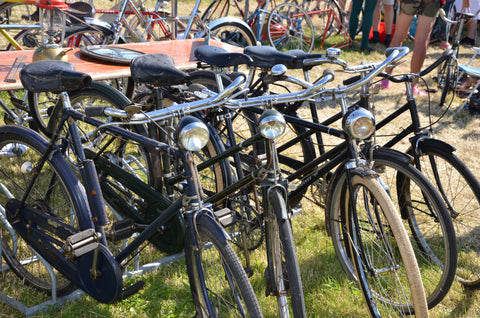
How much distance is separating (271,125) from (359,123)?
0.43m

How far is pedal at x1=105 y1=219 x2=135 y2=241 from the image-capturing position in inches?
94.3

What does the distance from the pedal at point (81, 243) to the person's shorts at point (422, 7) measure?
15.5 ft

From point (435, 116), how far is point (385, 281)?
365cm

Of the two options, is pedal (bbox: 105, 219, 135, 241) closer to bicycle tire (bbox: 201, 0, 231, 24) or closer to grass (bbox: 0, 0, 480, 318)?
grass (bbox: 0, 0, 480, 318)

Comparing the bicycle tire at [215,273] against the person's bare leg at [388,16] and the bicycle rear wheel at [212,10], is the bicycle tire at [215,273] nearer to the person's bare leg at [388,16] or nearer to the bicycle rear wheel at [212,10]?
the bicycle rear wheel at [212,10]

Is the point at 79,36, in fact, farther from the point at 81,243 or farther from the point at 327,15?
the point at 327,15

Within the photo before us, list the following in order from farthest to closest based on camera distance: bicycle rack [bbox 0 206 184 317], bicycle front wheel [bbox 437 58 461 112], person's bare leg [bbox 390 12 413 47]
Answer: person's bare leg [bbox 390 12 413 47], bicycle front wheel [bbox 437 58 461 112], bicycle rack [bbox 0 206 184 317]

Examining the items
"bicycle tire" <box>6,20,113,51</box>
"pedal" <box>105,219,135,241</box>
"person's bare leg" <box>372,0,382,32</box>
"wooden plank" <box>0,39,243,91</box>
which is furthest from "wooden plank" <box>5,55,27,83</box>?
"person's bare leg" <box>372,0,382,32</box>

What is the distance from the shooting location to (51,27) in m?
3.75

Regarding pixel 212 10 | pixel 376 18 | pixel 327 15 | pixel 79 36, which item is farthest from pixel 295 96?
pixel 327 15

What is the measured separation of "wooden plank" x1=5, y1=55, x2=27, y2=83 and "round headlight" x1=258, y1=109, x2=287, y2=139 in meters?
1.82

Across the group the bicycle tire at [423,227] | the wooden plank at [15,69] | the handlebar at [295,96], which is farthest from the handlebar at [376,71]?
the wooden plank at [15,69]

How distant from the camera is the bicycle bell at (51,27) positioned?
3416 millimetres

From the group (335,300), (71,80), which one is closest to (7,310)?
(71,80)
